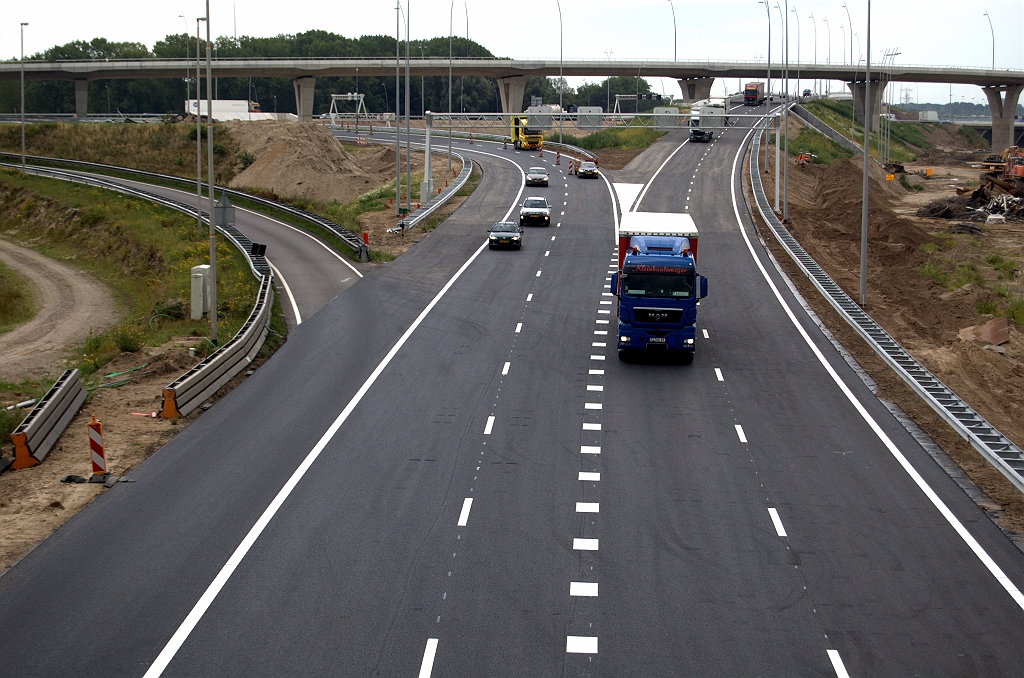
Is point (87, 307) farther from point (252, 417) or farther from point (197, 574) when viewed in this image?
point (197, 574)

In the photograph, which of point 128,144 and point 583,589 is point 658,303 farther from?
point 128,144

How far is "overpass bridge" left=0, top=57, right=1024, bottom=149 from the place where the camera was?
122562 mm

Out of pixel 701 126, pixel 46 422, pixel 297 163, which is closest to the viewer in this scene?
pixel 46 422

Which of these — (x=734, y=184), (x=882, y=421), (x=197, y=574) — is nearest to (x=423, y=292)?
(x=882, y=421)

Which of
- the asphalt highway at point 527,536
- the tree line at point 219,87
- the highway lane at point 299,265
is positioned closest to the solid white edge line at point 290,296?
the highway lane at point 299,265

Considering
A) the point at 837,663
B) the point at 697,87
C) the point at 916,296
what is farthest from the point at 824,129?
the point at 837,663

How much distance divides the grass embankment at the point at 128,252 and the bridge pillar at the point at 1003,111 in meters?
129

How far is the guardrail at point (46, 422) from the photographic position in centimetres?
2038

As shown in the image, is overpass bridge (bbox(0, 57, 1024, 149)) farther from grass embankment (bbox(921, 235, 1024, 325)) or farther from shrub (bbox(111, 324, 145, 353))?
shrub (bbox(111, 324, 145, 353))

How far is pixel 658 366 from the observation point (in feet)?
98.2

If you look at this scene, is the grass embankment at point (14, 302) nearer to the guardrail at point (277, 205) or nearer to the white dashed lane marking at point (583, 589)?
the guardrail at point (277, 205)

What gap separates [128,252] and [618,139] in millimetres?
59759

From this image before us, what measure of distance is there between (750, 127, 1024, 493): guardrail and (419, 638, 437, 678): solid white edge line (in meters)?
11.5

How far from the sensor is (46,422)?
21.6 meters
